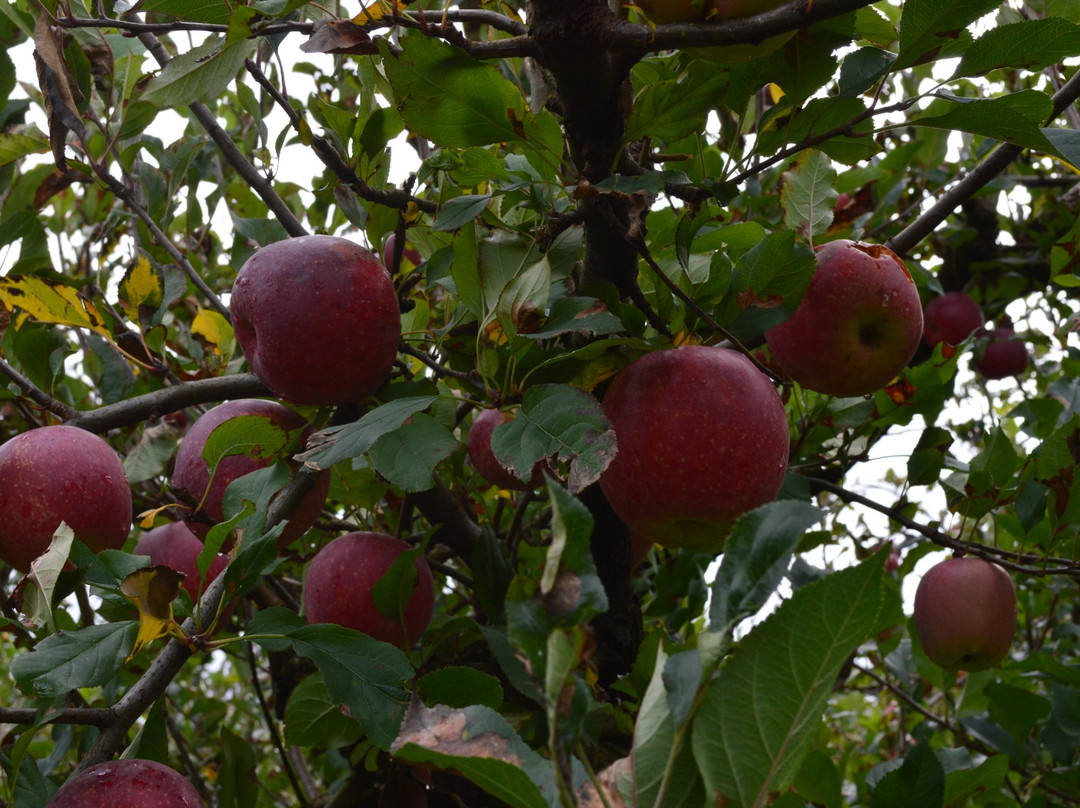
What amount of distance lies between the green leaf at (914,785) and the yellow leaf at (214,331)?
1361 mm

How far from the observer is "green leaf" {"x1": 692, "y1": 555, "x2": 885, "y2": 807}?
1.89 feet

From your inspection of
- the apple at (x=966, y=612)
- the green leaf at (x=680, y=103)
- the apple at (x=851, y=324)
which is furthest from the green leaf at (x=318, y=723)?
the apple at (x=966, y=612)

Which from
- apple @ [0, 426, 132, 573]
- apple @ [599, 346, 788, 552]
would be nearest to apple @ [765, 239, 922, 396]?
apple @ [599, 346, 788, 552]

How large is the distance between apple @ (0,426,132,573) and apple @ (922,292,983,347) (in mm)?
2287

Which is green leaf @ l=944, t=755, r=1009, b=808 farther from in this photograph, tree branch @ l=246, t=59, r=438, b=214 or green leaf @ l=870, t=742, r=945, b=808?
tree branch @ l=246, t=59, r=438, b=214

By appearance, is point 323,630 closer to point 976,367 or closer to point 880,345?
point 880,345

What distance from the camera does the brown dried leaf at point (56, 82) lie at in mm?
1206

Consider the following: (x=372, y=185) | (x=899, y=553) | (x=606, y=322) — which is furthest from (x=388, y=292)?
(x=899, y=553)

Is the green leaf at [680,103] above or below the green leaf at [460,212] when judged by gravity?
above

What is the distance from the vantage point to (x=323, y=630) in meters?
1.03

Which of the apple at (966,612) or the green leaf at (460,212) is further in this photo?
the apple at (966,612)

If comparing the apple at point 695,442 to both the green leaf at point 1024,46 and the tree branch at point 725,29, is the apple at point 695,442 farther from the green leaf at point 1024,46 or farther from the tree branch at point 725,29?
the green leaf at point 1024,46

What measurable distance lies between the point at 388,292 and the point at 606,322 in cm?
41

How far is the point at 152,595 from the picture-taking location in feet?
3.20
